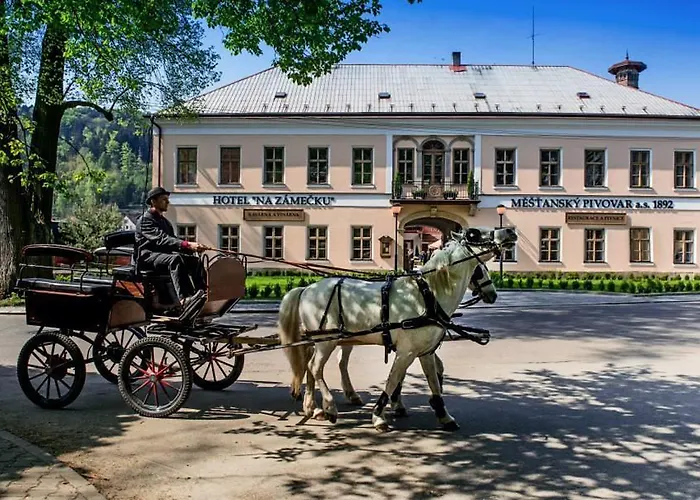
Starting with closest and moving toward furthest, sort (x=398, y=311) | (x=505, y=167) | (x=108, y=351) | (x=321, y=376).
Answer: (x=398, y=311) → (x=321, y=376) → (x=108, y=351) → (x=505, y=167)

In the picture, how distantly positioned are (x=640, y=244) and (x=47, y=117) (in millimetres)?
26748

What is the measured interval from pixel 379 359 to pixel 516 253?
2099 centimetres

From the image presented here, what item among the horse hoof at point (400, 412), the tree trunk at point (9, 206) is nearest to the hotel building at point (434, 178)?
the tree trunk at point (9, 206)

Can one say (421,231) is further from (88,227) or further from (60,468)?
(60,468)

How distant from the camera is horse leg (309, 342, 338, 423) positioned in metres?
5.78

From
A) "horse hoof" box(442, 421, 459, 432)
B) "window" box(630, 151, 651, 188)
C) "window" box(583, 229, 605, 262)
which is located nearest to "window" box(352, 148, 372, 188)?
"window" box(583, 229, 605, 262)

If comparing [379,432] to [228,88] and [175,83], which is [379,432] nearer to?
[175,83]

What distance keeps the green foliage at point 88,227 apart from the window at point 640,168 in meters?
28.5

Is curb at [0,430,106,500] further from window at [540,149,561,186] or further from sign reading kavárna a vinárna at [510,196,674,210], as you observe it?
window at [540,149,561,186]

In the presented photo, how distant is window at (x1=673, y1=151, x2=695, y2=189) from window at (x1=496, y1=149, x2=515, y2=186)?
8293 millimetres

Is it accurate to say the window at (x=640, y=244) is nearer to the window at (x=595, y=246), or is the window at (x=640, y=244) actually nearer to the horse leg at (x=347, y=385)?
the window at (x=595, y=246)

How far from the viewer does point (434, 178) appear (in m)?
29.0

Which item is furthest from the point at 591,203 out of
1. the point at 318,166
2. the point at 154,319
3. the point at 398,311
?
the point at 154,319

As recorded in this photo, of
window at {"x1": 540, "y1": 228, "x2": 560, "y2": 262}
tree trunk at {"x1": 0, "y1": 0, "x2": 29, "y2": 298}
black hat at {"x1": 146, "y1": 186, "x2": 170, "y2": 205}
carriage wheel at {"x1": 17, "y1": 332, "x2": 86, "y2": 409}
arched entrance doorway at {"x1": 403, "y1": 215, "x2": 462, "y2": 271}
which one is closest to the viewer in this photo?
carriage wheel at {"x1": 17, "y1": 332, "x2": 86, "y2": 409}
